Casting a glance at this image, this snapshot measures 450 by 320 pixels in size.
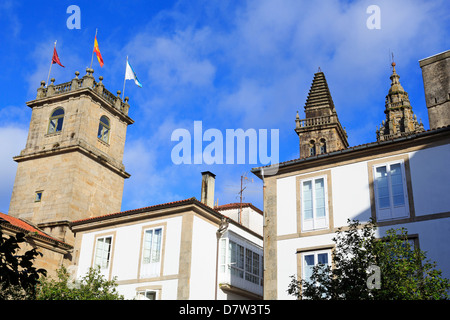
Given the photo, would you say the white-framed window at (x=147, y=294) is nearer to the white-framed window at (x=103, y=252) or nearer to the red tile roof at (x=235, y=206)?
the white-framed window at (x=103, y=252)

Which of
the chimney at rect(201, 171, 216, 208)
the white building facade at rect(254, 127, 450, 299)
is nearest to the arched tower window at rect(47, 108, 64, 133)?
the chimney at rect(201, 171, 216, 208)

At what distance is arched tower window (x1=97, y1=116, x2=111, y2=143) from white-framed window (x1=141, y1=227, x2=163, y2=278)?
50.0ft

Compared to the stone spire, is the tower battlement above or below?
below

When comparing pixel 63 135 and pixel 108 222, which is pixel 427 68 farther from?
pixel 63 135

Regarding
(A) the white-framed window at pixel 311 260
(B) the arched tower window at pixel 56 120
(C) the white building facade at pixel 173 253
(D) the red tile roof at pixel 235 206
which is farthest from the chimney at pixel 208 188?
(B) the arched tower window at pixel 56 120

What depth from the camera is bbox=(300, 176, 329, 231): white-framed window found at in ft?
64.8

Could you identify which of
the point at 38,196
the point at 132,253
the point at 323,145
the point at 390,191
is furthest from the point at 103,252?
the point at 323,145

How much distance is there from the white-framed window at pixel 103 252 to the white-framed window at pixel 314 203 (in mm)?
11343

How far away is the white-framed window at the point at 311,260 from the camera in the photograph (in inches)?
745

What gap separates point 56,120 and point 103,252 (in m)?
15.4

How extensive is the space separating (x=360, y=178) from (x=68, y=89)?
2651cm

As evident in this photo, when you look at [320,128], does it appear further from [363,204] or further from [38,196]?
[363,204]

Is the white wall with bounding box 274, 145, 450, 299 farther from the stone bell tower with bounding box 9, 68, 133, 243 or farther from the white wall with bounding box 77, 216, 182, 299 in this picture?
the stone bell tower with bounding box 9, 68, 133, 243

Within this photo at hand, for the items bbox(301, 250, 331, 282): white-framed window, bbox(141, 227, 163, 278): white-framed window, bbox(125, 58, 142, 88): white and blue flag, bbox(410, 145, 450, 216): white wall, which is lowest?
bbox(301, 250, 331, 282): white-framed window
